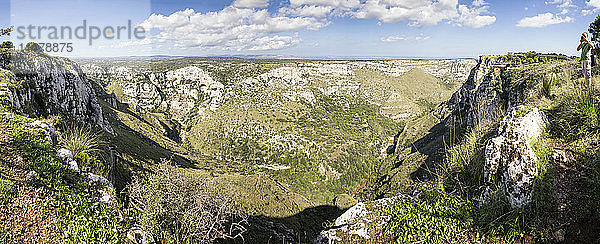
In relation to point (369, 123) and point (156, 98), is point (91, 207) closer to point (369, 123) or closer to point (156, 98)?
point (369, 123)

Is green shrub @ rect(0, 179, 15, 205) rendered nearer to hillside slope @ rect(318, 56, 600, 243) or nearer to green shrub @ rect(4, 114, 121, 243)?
green shrub @ rect(4, 114, 121, 243)

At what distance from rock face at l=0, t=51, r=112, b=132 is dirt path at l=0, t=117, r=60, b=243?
24.4 ft

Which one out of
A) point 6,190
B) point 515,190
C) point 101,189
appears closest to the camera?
point 6,190

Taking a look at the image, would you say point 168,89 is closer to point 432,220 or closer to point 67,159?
point 67,159

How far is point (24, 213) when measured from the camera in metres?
4.75

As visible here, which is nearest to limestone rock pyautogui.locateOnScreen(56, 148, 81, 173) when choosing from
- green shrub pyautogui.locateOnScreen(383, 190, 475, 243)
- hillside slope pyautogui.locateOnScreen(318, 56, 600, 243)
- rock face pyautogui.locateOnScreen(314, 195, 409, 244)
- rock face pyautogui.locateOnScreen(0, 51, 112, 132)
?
rock face pyautogui.locateOnScreen(0, 51, 112, 132)

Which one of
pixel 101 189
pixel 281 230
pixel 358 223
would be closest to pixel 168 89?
pixel 281 230

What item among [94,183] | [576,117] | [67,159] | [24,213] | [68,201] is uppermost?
[576,117]

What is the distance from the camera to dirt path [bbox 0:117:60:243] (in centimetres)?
445

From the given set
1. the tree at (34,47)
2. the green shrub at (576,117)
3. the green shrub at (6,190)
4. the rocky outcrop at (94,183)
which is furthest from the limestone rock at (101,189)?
the tree at (34,47)

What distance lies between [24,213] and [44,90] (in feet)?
70.2

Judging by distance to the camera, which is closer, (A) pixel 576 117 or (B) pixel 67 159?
(A) pixel 576 117

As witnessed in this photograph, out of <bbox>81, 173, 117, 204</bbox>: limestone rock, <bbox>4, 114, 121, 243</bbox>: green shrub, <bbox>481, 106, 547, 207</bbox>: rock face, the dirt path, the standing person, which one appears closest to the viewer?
the dirt path

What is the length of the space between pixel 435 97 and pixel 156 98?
13466 centimetres
